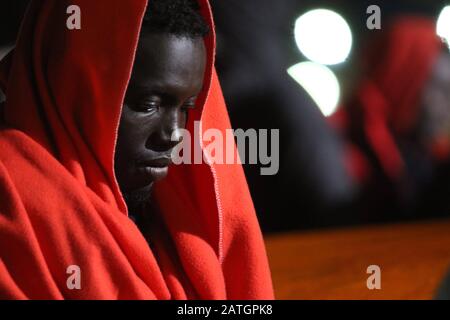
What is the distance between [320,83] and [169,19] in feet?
5.27

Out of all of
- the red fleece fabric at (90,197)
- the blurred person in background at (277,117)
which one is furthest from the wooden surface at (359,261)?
the red fleece fabric at (90,197)

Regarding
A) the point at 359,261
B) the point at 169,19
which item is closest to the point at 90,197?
the point at 169,19

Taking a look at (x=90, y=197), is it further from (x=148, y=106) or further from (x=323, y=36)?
(x=323, y=36)

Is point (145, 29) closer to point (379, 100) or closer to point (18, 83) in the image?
point (18, 83)

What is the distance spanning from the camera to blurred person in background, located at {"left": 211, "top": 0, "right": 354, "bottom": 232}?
1.88 metres

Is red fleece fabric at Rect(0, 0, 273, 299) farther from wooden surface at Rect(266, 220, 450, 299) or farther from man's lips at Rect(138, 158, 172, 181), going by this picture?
wooden surface at Rect(266, 220, 450, 299)

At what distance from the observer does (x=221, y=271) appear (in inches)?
35.9

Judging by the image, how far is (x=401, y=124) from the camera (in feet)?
8.56

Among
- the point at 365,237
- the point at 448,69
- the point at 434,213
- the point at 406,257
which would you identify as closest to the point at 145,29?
the point at 406,257

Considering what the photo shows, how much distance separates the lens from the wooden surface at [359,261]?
129cm

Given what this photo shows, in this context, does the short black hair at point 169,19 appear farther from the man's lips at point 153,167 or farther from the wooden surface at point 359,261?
the wooden surface at point 359,261

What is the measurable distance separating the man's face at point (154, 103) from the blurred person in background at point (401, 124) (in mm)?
1435

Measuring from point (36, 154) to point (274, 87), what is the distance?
1247 millimetres

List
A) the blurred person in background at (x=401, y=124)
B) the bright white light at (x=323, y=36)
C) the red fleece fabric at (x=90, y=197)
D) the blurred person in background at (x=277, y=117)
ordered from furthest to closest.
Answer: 1. the blurred person in background at (x=401, y=124)
2. the bright white light at (x=323, y=36)
3. the blurred person in background at (x=277, y=117)
4. the red fleece fabric at (x=90, y=197)
